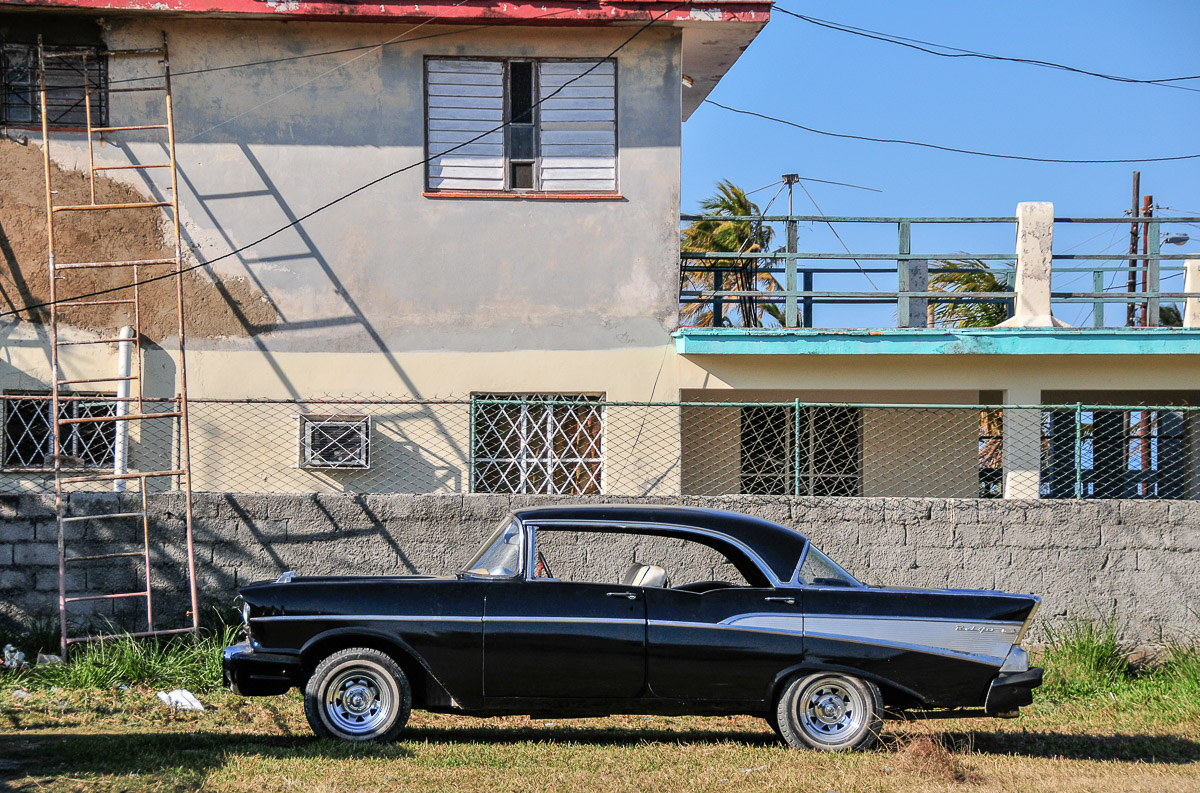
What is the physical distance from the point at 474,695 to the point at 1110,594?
5664 mm

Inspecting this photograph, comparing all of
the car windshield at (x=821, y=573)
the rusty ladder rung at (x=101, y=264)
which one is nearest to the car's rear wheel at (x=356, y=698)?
the car windshield at (x=821, y=573)

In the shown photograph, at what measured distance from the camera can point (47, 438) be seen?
446 inches

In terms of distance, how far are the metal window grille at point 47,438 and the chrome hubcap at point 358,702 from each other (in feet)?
17.6

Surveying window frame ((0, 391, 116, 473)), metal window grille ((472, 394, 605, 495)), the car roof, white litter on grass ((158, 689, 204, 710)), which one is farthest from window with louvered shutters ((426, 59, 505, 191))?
white litter on grass ((158, 689, 204, 710))

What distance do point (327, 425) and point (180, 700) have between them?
3516 millimetres

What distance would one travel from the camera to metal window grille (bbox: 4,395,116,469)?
11281mm

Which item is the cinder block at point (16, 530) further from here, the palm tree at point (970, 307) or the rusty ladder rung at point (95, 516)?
the palm tree at point (970, 307)

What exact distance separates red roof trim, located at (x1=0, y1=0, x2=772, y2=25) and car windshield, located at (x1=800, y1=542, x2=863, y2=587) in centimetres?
614

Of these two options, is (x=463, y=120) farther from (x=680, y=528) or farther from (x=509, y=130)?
(x=680, y=528)

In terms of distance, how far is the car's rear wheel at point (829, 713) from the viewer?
→ 23.1 ft

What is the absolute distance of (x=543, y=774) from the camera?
637 centimetres

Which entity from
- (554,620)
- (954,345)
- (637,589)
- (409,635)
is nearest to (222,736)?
(409,635)

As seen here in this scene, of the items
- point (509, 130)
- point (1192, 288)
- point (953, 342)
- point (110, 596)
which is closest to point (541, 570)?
point (110, 596)

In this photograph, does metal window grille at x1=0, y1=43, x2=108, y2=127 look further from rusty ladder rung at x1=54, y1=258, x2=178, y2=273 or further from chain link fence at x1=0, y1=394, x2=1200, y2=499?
chain link fence at x1=0, y1=394, x2=1200, y2=499
